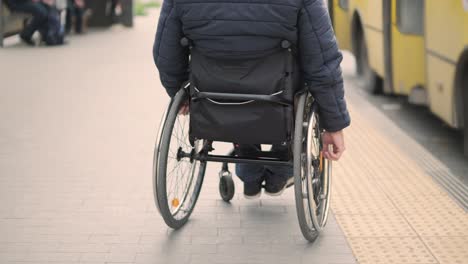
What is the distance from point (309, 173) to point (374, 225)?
0.89m

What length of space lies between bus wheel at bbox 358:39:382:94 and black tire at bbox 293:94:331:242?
5391mm

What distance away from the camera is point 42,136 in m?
8.62

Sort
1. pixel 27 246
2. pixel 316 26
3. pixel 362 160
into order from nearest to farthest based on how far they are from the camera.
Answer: pixel 316 26 → pixel 27 246 → pixel 362 160

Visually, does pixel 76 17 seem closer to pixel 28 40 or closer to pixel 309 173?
pixel 28 40

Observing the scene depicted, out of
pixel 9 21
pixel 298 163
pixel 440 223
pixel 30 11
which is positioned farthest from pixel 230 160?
pixel 9 21

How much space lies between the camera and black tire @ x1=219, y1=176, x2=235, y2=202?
621cm

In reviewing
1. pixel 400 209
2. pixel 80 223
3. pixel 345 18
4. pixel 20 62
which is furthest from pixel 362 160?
pixel 20 62

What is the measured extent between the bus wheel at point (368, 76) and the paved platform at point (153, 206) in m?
0.84

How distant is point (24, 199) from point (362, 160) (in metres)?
2.48

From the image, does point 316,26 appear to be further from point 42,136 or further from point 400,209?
point 42,136

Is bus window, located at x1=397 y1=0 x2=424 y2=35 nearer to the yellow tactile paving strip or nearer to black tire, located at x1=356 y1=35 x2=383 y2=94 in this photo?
the yellow tactile paving strip

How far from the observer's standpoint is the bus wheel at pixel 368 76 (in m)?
11.1

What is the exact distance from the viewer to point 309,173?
5.08 m

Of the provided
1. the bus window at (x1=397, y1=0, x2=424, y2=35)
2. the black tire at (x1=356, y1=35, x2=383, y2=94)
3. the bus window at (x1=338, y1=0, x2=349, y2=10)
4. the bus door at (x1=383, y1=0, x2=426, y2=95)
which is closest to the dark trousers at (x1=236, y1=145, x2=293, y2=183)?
the bus door at (x1=383, y1=0, x2=426, y2=95)
